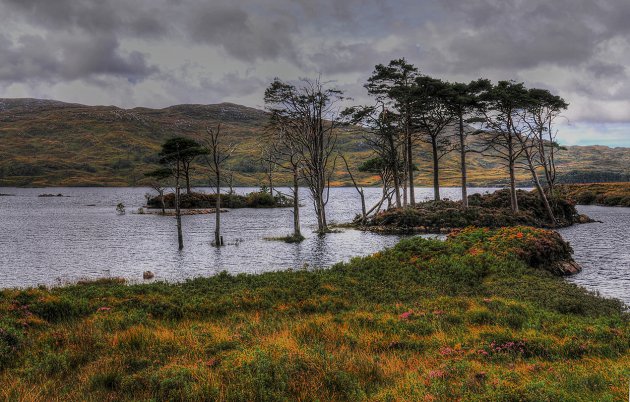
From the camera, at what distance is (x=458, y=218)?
55469 millimetres

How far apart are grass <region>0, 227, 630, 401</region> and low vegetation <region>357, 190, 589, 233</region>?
31005mm

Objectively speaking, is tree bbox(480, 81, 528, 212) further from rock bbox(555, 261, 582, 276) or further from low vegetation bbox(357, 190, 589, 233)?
rock bbox(555, 261, 582, 276)

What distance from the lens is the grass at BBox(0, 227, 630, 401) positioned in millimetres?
8883

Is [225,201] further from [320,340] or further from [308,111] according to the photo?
[320,340]

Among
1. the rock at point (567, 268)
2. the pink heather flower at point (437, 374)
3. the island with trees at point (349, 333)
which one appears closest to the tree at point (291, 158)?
the island with trees at point (349, 333)

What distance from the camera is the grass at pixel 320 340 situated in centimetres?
888

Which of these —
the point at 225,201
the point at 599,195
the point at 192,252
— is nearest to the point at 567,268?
the point at 192,252

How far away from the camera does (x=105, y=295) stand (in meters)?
20.0

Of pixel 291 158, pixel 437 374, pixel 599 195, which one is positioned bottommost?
pixel 437 374

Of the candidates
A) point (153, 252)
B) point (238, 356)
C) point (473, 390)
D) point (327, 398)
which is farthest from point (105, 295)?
point (153, 252)

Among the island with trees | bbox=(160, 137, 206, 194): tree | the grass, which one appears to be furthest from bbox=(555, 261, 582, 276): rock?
bbox=(160, 137, 206, 194): tree

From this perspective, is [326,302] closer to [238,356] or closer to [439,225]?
[238,356]

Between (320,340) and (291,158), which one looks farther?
(291,158)

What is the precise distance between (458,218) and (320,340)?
46259mm
